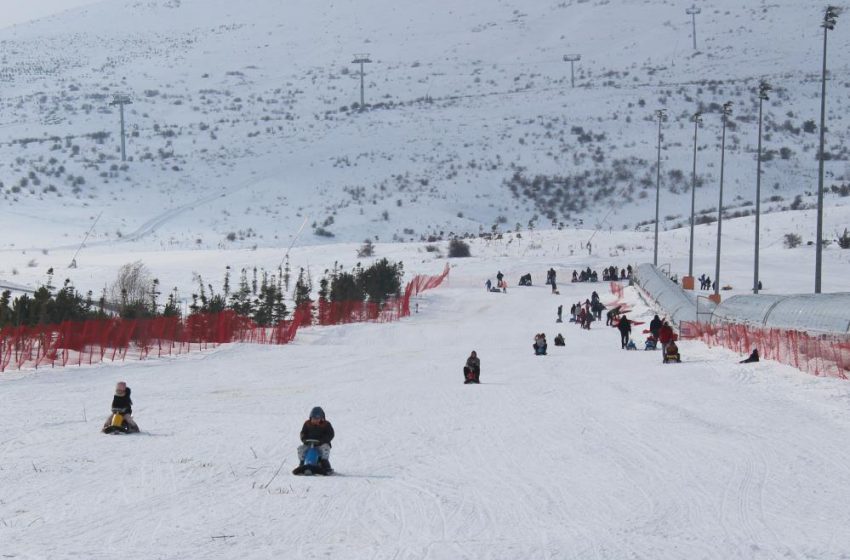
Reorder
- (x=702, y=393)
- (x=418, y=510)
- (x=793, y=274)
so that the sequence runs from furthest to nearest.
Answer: (x=793, y=274) < (x=702, y=393) < (x=418, y=510)

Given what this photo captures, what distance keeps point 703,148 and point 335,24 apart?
300 feet

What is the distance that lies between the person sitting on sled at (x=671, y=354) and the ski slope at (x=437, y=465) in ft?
1.70

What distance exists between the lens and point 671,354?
1144 inches

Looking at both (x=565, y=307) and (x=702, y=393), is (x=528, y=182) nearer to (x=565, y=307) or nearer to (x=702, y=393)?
(x=565, y=307)

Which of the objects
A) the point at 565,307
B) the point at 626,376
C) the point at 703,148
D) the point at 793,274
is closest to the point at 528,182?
the point at 703,148

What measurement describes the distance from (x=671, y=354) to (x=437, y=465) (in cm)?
1541

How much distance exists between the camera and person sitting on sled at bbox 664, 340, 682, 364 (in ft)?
95.2

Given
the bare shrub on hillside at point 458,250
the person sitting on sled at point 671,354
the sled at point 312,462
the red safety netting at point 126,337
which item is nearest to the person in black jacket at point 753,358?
the person sitting on sled at point 671,354

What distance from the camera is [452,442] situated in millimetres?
16828

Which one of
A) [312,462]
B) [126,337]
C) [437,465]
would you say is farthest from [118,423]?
[126,337]

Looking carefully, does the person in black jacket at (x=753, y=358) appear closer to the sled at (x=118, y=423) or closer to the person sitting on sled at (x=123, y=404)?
the person sitting on sled at (x=123, y=404)

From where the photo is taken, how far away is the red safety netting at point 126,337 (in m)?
27.5

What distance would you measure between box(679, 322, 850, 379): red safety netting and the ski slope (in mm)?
549

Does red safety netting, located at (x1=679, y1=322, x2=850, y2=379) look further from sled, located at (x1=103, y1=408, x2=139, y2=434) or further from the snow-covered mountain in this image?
the snow-covered mountain
